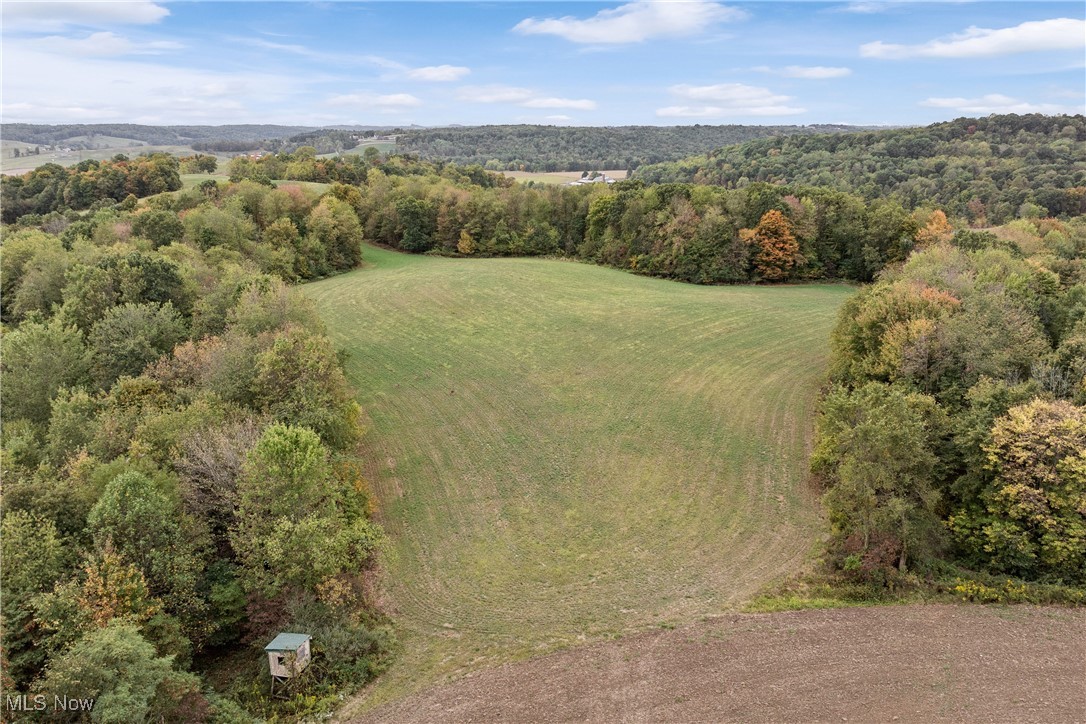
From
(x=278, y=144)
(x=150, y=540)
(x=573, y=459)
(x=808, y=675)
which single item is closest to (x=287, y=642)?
(x=150, y=540)

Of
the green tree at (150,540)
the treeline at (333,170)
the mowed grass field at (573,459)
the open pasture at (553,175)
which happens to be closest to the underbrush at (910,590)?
the mowed grass field at (573,459)

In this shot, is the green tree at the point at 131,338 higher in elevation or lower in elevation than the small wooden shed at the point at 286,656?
higher

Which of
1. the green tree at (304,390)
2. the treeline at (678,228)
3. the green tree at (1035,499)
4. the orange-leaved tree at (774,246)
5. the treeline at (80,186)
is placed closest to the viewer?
the green tree at (1035,499)

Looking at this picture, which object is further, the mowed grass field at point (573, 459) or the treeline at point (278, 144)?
the treeline at point (278, 144)

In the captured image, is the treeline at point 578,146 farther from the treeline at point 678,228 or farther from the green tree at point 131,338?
→ the green tree at point 131,338

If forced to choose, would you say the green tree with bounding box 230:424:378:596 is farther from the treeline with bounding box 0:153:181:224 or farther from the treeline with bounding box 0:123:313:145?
the treeline with bounding box 0:123:313:145

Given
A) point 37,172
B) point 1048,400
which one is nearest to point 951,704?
point 1048,400
